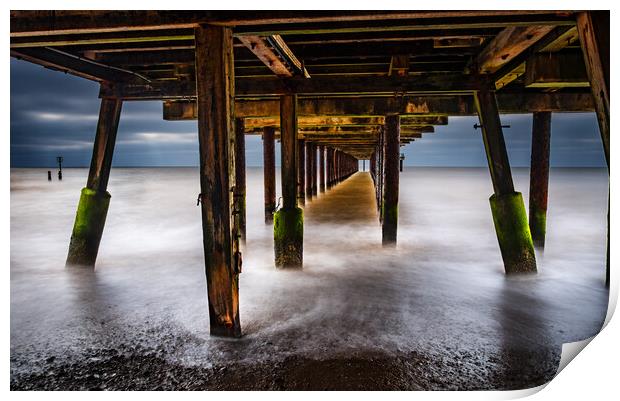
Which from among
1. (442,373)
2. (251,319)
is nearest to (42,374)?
(251,319)

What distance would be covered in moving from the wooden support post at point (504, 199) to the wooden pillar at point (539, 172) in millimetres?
2318

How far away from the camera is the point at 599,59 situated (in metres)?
2.70

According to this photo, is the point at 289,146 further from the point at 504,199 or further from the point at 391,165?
the point at 504,199

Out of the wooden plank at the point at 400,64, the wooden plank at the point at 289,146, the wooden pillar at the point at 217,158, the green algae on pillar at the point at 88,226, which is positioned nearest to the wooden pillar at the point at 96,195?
the green algae on pillar at the point at 88,226

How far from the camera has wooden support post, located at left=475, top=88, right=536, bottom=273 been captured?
5.58 meters

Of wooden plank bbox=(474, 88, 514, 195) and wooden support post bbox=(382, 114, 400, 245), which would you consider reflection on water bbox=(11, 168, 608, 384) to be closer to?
wooden support post bbox=(382, 114, 400, 245)

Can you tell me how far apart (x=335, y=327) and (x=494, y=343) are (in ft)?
4.89

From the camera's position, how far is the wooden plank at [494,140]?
5.57 metres

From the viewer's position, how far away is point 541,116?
24.0 ft

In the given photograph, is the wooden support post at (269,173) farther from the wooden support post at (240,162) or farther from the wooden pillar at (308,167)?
the wooden pillar at (308,167)

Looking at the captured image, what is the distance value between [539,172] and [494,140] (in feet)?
8.86

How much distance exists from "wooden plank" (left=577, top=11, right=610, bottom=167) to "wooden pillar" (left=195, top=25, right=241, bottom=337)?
2.75 metres

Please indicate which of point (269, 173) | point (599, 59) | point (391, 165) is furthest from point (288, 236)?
point (599, 59)

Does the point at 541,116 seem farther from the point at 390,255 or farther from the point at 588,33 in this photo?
the point at 588,33
